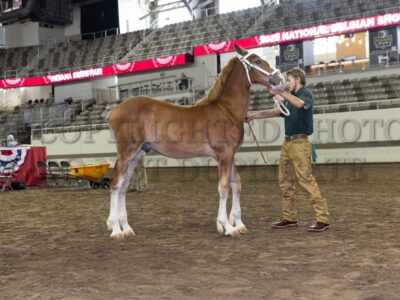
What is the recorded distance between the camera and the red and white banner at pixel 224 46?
23.3 metres

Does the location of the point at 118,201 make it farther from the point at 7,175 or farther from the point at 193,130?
the point at 7,175

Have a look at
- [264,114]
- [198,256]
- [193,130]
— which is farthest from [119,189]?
[264,114]

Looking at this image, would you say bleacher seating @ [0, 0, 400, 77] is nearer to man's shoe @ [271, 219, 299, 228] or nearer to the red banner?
the red banner

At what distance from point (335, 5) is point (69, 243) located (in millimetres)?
26896

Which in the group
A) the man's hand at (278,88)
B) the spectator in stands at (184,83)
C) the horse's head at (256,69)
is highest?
the spectator in stands at (184,83)

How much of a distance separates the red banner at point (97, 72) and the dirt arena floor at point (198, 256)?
2239 centimetres

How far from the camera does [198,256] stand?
14.4ft

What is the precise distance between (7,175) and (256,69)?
11.9m

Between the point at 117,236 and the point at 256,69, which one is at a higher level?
the point at 256,69

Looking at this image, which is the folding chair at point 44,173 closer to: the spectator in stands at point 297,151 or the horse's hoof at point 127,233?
the horse's hoof at point 127,233

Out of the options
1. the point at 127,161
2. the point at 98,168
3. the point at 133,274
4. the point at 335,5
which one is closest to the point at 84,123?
the point at 98,168

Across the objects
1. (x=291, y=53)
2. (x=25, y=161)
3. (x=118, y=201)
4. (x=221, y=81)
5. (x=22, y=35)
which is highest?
(x=22, y=35)

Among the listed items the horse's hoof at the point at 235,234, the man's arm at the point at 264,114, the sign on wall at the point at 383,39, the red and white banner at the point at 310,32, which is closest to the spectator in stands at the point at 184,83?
the red and white banner at the point at 310,32

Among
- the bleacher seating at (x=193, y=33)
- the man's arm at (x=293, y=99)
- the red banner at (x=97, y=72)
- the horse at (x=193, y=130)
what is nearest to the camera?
the man's arm at (x=293, y=99)
